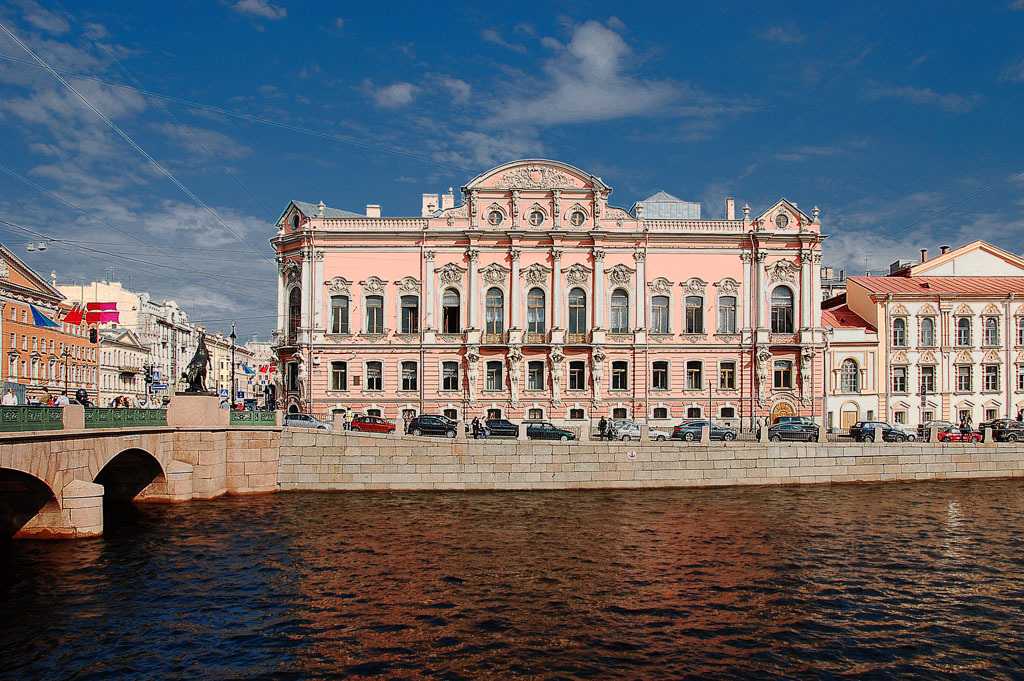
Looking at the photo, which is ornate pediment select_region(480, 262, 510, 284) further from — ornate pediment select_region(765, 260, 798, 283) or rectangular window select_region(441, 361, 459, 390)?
ornate pediment select_region(765, 260, 798, 283)

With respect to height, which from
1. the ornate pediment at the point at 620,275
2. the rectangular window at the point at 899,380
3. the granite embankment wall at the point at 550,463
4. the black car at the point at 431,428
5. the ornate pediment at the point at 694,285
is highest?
the ornate pediment at the point at 620,275

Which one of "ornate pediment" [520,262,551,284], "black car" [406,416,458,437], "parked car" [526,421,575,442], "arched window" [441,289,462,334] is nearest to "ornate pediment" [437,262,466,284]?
"arched window" [441,289,462,334]

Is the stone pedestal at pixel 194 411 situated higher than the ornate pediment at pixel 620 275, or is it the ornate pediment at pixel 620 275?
the ornate pediment at pixel 620 275

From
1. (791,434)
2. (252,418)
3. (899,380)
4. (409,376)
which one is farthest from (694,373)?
(252,418)

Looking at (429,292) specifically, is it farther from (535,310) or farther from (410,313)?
(535,310)

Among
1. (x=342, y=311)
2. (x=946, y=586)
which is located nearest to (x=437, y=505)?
(x=946, y=586)

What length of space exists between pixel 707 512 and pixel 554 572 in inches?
408

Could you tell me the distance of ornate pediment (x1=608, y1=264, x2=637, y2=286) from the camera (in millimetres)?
43906

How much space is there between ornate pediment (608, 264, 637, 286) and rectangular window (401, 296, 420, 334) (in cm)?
1230

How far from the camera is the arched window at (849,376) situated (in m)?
46.2

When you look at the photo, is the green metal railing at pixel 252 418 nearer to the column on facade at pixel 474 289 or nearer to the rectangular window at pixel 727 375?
the column on facade at pixel 474 289

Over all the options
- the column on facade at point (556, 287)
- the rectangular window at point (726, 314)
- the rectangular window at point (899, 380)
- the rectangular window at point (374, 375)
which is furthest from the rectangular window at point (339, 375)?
the rectangular window at point (899, 380)

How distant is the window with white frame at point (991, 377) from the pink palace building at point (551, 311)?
1295cm

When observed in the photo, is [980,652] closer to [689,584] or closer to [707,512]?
[689,584]
